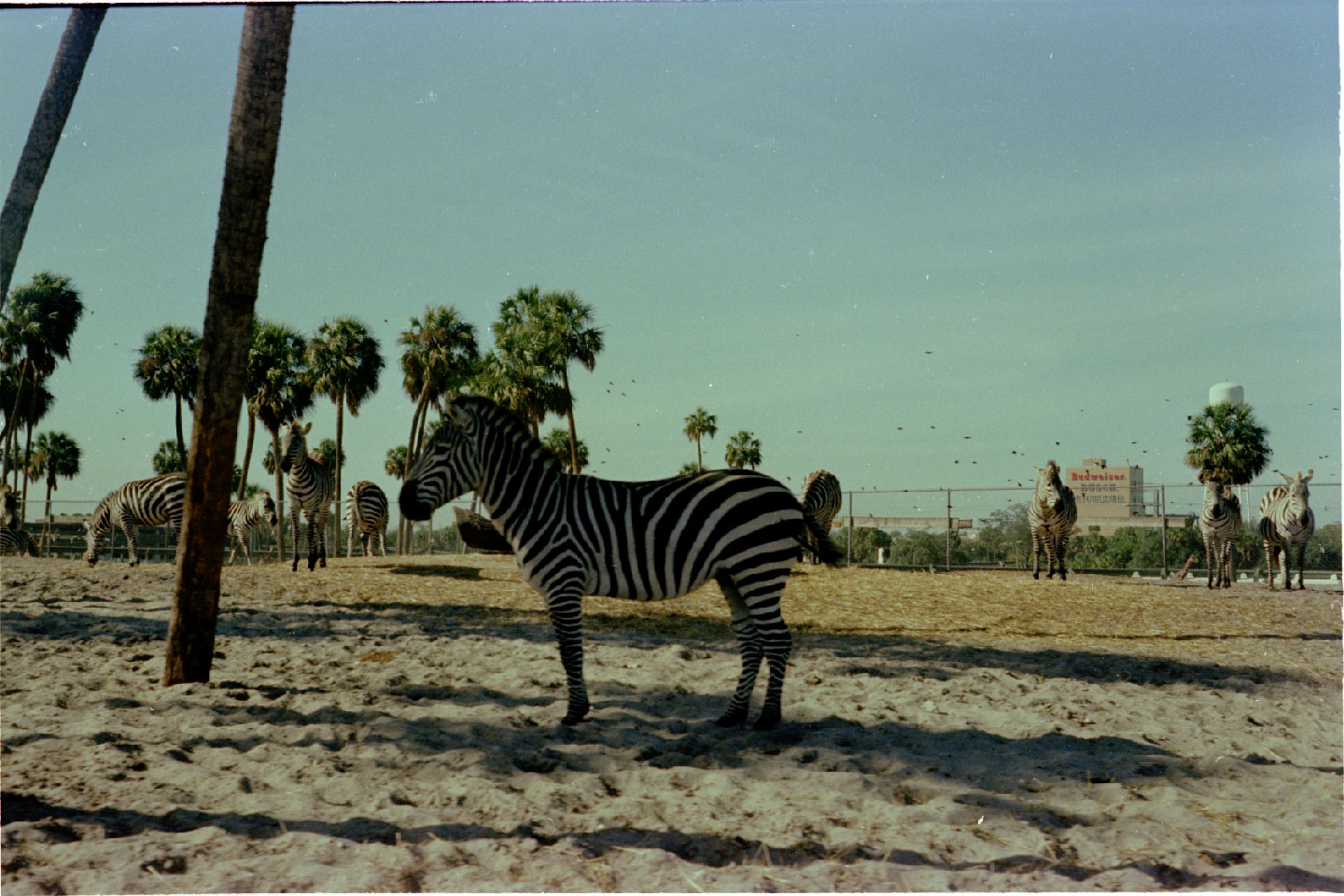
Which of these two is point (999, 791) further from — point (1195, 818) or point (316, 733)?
point (316, 733)

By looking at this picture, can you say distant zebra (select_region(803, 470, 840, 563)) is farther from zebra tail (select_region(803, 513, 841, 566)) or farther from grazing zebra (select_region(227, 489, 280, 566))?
grazing zebra (select_region(227, 489, 280, 566))

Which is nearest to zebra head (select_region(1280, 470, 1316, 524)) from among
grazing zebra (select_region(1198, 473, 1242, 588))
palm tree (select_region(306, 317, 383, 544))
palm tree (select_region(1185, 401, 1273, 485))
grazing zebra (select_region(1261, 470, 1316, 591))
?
grazing zebra (select_region(1261, 470, 1316, 591))

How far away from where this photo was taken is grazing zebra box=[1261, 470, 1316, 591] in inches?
707

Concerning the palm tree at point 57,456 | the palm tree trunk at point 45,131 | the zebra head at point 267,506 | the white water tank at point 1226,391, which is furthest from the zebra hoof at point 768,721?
the white water tank at point 1226,391

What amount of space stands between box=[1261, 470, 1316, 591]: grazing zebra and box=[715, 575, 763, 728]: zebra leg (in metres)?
16.7

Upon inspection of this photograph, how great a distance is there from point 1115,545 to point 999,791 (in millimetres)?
50131

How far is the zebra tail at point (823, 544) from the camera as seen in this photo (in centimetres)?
689

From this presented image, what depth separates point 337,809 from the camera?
448cm

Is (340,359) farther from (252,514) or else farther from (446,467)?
(446,467)

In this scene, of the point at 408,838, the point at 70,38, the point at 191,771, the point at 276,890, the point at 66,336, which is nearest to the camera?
the point at 276,890

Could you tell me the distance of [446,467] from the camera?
6.26 m

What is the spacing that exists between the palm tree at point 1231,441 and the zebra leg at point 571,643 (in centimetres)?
3238

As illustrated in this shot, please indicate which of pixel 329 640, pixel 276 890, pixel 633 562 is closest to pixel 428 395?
pixel 329 640

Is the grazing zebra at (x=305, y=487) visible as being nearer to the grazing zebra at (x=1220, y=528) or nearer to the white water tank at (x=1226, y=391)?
the grazing zebra at (x=1220, y=528)
